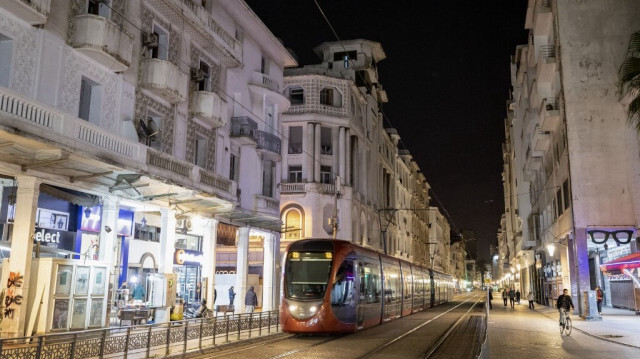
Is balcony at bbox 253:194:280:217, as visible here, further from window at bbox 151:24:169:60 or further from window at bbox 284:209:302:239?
window at bbox 284:209:302:239

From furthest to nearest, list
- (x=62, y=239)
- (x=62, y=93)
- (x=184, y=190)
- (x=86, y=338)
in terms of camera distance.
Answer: (x=184, y=190), (x=62, y=239), (x=62, y=93), (x=86, y=338)

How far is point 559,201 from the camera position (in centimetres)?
3344

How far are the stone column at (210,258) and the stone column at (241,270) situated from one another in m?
2.61

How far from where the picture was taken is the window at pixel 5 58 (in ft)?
48.7

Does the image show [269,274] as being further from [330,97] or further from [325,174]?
[330,97]

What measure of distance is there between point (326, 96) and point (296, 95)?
263 cm

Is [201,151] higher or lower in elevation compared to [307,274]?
higher

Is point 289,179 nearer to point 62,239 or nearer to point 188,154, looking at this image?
point 188,154

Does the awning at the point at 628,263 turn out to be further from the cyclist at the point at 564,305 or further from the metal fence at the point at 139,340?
the metal fence at the point at 139,340

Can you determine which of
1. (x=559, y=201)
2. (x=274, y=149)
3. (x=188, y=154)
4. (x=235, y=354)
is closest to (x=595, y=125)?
(x=559, y=201)

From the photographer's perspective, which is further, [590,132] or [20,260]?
[590,132]

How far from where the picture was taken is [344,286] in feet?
62.5

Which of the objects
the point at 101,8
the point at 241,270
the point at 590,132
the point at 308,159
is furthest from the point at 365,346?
the point at 308,159

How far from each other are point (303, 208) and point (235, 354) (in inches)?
1152
